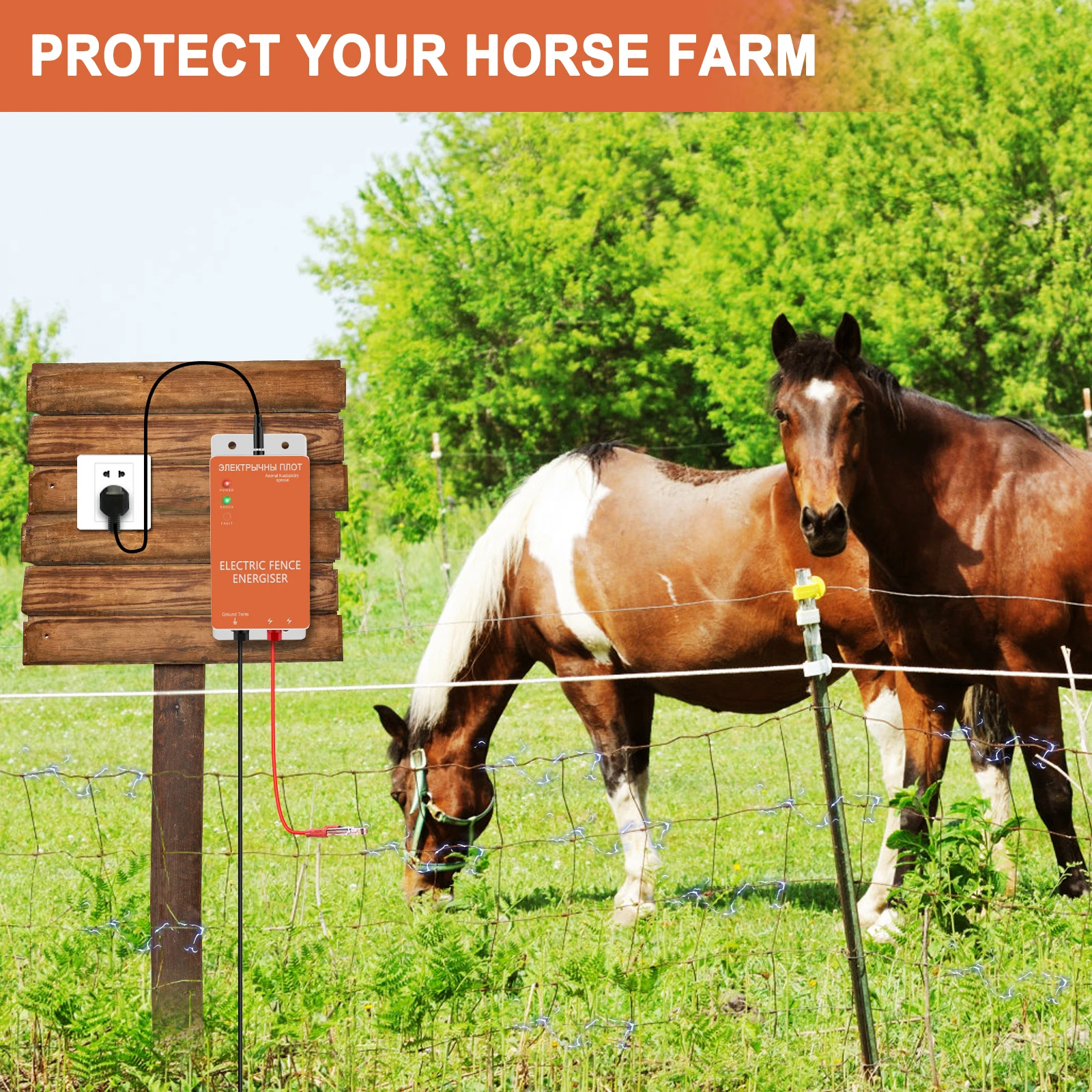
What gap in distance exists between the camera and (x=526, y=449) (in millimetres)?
29219

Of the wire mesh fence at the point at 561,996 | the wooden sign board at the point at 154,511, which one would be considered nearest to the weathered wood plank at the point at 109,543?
the wooden sign board at the point at 154,511

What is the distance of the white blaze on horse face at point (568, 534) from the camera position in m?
6.05

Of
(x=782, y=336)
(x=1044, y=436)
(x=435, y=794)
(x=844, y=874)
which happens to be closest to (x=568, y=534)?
(x=435, y=794)

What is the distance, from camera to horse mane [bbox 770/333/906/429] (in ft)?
15.7

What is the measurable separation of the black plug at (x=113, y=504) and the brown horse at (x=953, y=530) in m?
2.39

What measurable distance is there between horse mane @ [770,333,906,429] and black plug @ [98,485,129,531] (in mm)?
2423

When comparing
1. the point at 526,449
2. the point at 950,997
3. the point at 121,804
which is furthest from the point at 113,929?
the point at 526,449

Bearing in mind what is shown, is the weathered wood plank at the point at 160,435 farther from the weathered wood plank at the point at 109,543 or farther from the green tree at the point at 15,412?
the green tree at the point at 15,412

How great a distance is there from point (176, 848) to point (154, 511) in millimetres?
872

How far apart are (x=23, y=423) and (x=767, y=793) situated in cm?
2425

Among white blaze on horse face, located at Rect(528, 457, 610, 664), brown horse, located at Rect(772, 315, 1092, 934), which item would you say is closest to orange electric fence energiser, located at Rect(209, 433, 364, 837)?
brown horse, located at Rect(772, 315, 1092, 934)

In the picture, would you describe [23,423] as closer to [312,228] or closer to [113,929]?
[312,228]

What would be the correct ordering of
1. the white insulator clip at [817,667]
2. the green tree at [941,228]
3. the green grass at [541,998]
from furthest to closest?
the green tree at [941,228] < the white insulator clip at [817,667] < the green grass at [541,998]

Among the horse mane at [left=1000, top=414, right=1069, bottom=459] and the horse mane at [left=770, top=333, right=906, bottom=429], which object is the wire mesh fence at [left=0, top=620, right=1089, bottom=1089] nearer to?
the horse mane at [left=770, top=333, right=906, bottom=429]
